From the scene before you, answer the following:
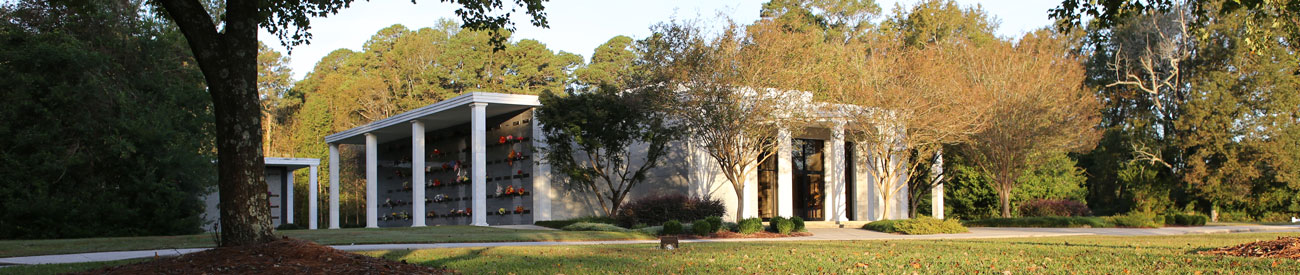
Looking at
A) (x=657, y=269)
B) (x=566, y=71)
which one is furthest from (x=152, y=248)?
(x=566, y=71)

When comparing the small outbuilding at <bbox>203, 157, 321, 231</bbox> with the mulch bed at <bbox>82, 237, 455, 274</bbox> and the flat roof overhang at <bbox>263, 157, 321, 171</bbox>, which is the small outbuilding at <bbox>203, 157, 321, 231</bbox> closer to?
the flat roof overhang at <bbox>263, 157, 321, 171</bbox>

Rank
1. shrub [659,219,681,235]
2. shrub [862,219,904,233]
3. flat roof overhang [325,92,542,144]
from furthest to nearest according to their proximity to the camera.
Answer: flat roof overhang [325,92,542,144] → shrub [862,219,904,233] → shrub [659,219,681,235]

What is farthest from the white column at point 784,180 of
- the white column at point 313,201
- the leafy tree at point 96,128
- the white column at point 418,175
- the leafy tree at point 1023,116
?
the white column at point 313,201

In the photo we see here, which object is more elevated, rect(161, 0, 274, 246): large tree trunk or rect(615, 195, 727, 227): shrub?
rect(161, 0, 274, 246): large tree trunk

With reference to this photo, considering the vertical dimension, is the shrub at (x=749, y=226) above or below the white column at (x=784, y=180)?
below

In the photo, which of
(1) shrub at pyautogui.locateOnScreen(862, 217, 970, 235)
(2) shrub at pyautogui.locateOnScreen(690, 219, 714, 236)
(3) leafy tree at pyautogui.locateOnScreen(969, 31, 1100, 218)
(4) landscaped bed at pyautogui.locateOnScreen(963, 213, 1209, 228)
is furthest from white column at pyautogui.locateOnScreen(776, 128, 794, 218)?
(2) shrub at pyautogui.locateOnScreen(690, 219, 714, 236)

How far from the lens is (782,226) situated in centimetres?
2223

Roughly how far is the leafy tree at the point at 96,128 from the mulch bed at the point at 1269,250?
75.7 feet

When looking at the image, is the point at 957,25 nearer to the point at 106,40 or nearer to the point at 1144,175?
the point at 1144,175

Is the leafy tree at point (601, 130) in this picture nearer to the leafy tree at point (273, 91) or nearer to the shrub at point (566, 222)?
the shrub at point (566, 222)

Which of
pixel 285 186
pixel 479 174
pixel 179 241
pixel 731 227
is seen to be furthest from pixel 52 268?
pixel 285 186

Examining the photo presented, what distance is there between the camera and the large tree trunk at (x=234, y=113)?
8.60 meters

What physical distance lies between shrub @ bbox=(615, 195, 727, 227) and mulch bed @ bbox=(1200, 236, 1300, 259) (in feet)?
54.0

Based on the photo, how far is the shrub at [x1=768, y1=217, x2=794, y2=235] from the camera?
874 inches
